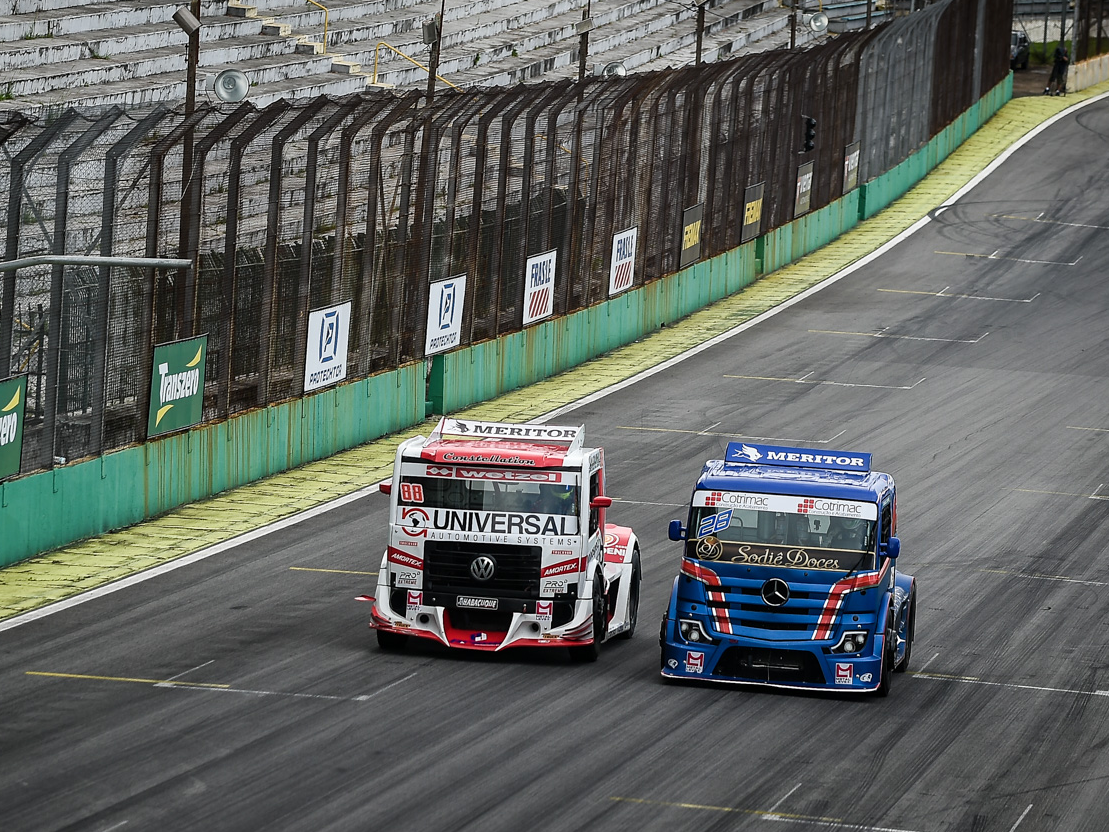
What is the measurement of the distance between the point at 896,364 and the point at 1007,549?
13470 millimetres

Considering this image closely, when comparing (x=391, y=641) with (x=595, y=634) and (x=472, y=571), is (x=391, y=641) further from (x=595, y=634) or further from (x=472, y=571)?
(x=595, y=634)

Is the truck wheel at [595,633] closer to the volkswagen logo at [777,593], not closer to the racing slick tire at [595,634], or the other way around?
the racing slick tire at [595,634]

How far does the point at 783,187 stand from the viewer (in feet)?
161

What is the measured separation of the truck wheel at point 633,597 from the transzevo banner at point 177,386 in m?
8.11

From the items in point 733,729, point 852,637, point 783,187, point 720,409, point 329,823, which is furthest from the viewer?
point 783,187

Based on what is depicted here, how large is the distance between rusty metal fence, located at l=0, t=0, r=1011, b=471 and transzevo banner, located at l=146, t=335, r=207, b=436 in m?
0.21

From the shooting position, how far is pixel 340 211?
Result: 97.3 ft

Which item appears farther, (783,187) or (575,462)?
(783,187)

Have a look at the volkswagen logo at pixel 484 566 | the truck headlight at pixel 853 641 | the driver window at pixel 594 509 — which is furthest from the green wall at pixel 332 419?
the truck headlight at pixel 853 641

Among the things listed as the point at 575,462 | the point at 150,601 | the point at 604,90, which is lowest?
the point at 150,601

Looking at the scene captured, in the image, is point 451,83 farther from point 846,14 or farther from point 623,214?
point 846,14

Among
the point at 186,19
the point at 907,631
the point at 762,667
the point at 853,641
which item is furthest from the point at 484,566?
the point at 186,19

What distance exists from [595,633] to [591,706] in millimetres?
1650

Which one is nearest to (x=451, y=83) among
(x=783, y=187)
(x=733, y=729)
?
(x=783, y=187)
